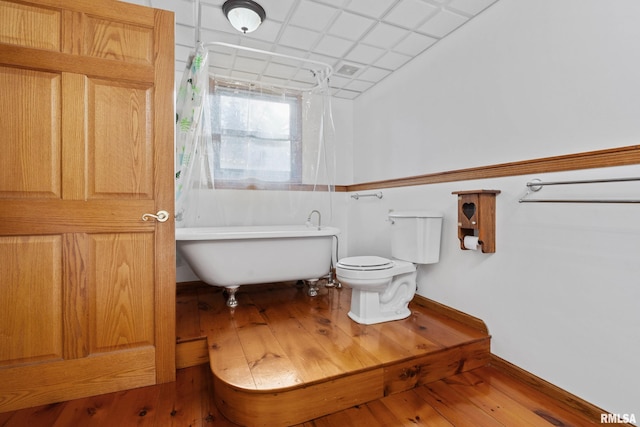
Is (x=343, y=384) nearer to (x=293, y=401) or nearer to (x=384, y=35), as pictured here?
(x=293, y=401)

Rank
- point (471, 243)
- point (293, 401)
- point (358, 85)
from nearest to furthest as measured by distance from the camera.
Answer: point (293, 401) → point (471, 243) → point (358, 85)

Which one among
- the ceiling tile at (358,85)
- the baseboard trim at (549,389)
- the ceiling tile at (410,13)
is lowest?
the baseboard trim at (549,389)

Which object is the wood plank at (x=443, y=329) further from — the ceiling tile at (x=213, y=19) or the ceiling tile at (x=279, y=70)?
the ceiling tile at (x=213, y=19)

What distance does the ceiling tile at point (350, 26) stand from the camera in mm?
2027

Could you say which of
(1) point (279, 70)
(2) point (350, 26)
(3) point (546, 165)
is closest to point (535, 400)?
(3) point (546, 165)

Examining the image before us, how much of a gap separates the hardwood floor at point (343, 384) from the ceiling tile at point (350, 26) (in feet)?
6.81

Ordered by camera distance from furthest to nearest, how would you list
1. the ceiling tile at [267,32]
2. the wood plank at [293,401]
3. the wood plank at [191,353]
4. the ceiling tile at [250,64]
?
1. the ceiling tile at [250,64]
2. the ceiling tile at [267,32]
3. the wood plank at [191,353]
4. the wood plank at [293,401]

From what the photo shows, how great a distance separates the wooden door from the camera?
4.47ft

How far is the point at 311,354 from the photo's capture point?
5.18 feet

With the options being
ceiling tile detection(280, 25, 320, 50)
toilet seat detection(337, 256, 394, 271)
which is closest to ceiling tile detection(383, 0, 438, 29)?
ceiling tile detection(280, 25, 320, 50)

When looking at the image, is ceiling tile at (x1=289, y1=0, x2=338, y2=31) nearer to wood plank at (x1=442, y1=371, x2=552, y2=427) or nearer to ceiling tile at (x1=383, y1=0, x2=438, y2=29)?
ceiling tile at (x1=383, y1=0, x2=438, y2=29)

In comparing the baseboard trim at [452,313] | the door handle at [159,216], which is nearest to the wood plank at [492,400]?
the baseboard trim at [452,313]

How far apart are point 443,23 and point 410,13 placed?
27cm

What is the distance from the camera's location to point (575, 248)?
1.44 meters
